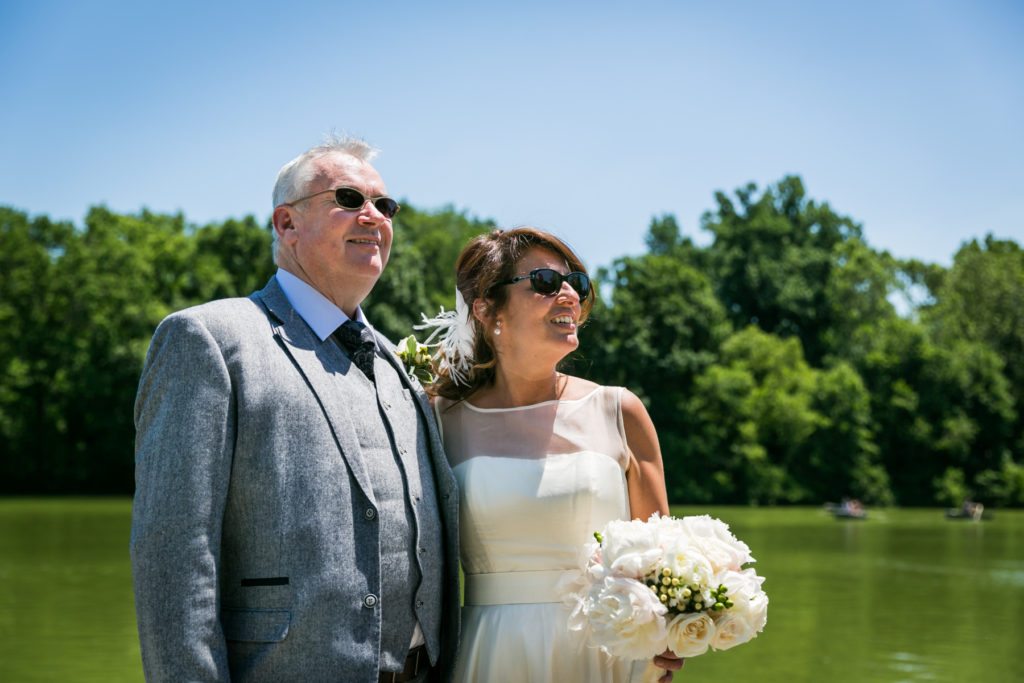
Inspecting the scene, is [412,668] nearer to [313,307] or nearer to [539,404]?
[313,307]

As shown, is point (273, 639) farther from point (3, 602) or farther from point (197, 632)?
point (3, 602)

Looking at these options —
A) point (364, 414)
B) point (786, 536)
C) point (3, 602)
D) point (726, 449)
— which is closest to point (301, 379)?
point (364, 414)

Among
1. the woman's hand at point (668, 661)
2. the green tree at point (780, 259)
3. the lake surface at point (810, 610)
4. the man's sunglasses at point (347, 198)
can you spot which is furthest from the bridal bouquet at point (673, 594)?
the green tree at point (780, 259)

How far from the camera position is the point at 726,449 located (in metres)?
56.2

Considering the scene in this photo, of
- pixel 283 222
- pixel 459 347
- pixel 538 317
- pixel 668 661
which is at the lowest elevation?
pixel 668 661

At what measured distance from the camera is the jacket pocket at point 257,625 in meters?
3.60

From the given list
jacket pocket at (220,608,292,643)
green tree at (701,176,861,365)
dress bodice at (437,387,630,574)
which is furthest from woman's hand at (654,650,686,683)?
green tree at (701,176,861,365)

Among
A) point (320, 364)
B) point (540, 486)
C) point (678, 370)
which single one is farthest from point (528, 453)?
point (678, 370)

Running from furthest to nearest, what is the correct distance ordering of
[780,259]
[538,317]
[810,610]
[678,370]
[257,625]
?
[780,259] → [678,370] → [810,610] → [538,317] → [257,625]

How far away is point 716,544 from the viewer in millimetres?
4238

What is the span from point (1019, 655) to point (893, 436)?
43.6 m

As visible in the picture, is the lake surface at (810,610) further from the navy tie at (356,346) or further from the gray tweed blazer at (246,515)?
the gray tweed blazer at (246,515)

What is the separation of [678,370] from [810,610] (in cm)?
3893

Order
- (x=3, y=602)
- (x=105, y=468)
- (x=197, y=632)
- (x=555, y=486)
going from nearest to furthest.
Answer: (x=197, y=632), (x=555, y=486), (x=3, y=602), (x=105, y=468)
